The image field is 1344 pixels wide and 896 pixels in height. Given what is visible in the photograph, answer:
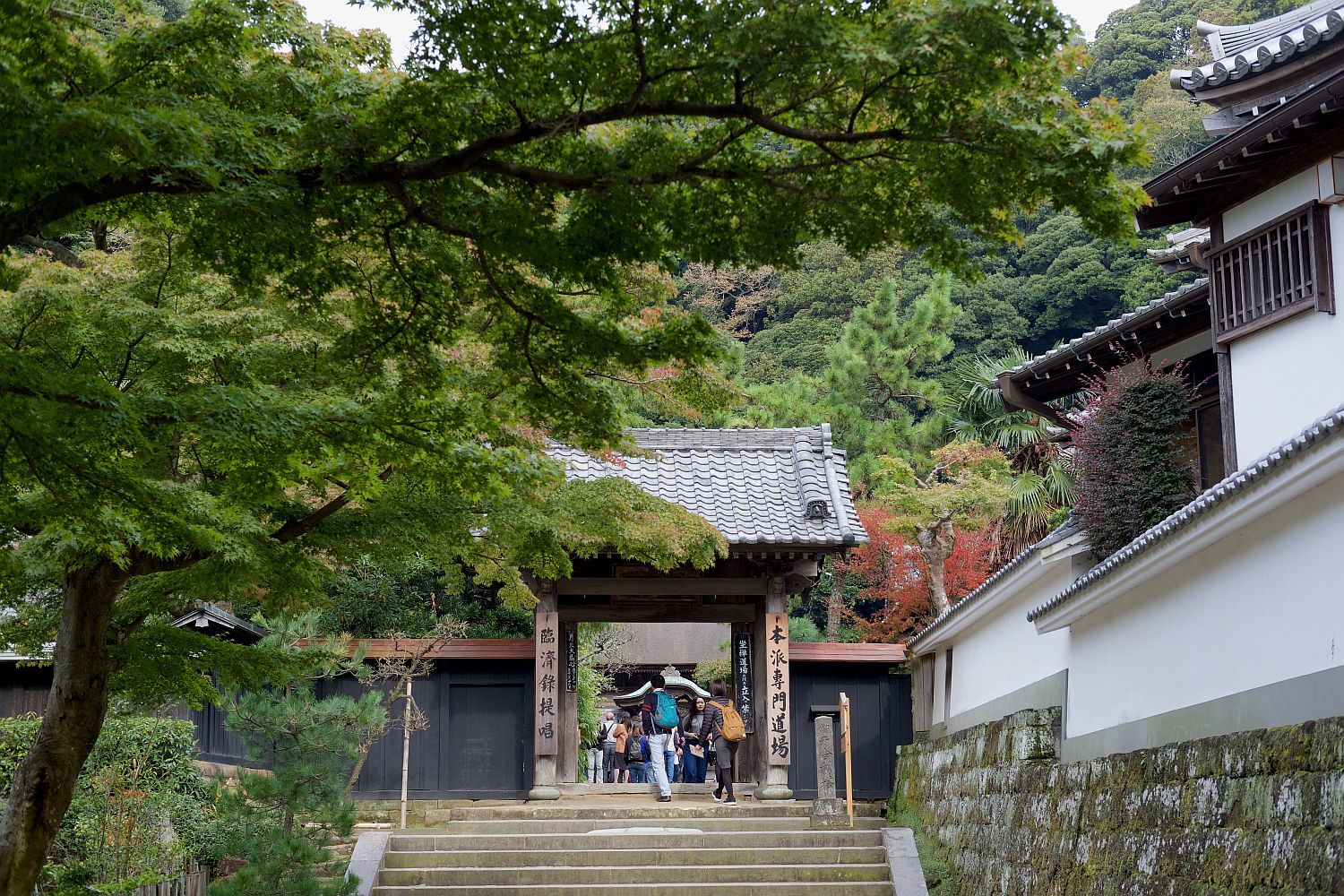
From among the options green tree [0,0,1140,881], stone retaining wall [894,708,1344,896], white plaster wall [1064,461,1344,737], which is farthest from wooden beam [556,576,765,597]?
green tree [0,0,1140,881]

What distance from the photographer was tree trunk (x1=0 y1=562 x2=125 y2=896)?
26.0ft

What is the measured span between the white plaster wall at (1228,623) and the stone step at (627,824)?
5371 mm

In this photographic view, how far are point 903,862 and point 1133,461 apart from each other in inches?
198

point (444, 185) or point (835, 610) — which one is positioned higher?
point (444, 185)

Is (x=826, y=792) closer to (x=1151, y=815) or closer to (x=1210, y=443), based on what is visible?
(x=1210, y=443)

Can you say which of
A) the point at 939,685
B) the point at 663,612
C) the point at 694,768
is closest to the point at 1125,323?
the point at 939,685

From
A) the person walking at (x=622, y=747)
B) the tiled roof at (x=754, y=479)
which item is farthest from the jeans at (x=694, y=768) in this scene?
the tiled roof at (x=754, y=479)

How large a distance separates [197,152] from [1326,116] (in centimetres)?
801

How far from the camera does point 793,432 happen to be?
19.6 meters

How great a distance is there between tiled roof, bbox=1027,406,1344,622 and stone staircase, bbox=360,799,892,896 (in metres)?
4.65

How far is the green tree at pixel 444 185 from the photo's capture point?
15.3ft

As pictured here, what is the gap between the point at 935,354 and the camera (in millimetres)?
28219

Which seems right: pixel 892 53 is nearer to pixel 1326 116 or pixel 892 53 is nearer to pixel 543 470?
pixel 543 470

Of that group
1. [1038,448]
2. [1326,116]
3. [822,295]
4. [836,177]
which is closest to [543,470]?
[836,177]
